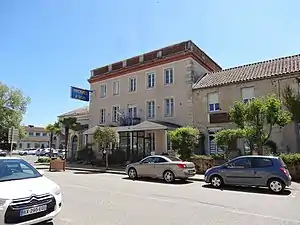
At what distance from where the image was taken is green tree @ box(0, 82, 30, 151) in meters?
46.5

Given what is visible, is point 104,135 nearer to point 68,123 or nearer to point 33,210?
point 68,123

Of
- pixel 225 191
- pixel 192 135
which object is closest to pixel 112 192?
pixel 225 191

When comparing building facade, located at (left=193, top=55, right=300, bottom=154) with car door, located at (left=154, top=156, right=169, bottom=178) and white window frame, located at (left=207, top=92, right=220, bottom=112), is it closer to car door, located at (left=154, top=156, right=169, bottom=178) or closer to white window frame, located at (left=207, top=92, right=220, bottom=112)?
white window frame, located at (left=207, top=92, right=220, bottom=112)

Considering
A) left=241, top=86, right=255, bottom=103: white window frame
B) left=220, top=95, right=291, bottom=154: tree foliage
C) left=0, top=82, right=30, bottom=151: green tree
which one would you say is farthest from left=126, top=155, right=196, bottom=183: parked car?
left=0, top=82, right=30, bottom=151: green tree

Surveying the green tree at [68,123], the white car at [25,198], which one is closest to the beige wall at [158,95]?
the green tree at [68,123]

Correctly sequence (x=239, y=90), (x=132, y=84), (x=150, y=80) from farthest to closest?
(x=132, y=84)
(x=150, y=80)
(x=239, y=90)

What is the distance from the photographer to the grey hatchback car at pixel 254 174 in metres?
11.7

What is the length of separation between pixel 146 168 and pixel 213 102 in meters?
9.79

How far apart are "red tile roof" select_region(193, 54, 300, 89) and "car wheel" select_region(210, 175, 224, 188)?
10771 millimetres

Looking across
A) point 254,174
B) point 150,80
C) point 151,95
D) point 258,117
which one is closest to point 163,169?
point 254,174

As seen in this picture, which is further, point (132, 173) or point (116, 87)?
point (116, 87)

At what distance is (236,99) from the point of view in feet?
72.0

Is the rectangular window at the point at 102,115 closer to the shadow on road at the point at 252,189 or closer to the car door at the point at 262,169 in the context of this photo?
the shadow on road at the point at 252,189

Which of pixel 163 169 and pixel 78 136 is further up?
pixel 78 136
